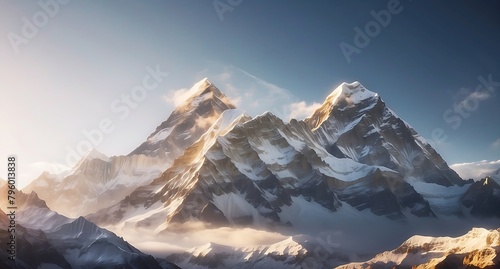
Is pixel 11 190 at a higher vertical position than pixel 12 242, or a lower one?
higher

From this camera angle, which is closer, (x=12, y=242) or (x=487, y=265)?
(x=12, y=242)

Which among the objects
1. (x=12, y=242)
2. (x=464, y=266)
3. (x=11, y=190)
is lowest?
(x=464, y=266)

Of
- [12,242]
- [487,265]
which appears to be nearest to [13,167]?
[12,242]

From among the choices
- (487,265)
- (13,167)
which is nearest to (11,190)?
(13,167)

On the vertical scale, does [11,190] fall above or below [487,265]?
above

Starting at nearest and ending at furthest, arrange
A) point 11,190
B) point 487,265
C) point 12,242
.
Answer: point 11,190
point 12,242
point 487,265

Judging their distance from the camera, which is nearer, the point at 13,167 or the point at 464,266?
the point at 13,167

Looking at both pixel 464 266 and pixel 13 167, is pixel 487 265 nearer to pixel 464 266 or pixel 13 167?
pixel 464 266

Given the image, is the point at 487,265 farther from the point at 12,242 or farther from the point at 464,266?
the point at 12,242

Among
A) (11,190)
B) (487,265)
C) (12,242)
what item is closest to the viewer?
(11,190)
